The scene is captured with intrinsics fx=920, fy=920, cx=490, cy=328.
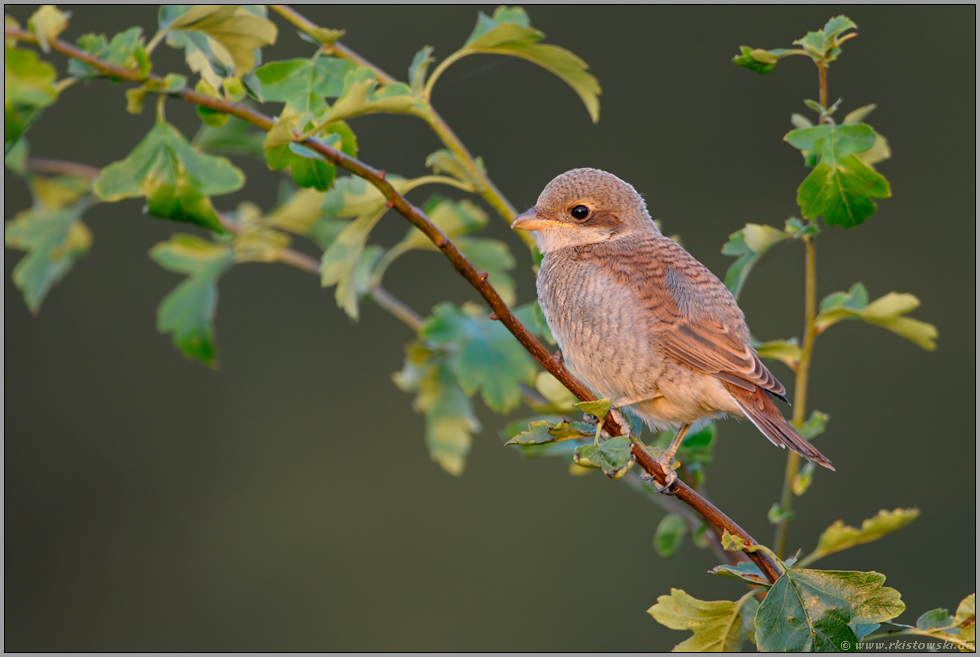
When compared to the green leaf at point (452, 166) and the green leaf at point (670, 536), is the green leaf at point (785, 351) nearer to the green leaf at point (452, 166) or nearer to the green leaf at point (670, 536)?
the green leaf at point (670, 536)

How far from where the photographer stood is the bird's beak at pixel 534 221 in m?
2.39

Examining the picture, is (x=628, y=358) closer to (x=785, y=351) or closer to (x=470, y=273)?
(x=785, y=351)

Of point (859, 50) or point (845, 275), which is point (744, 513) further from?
point (859, 50)

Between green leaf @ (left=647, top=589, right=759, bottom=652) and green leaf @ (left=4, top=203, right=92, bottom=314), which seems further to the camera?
green leaf @ (left=4, top=203, right=92, bottom=314)

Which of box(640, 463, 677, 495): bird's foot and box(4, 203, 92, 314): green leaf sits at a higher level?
box(4, 203, 92, 314): green leaf

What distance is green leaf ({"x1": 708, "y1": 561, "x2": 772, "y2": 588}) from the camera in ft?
5.24

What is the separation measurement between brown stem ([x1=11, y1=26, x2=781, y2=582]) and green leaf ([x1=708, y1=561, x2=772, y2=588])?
29mm

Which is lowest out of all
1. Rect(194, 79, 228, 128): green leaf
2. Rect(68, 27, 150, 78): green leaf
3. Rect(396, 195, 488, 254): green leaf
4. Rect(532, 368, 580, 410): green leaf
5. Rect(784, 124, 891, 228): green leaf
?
Rect(532, 368, 580, 410): green leaf

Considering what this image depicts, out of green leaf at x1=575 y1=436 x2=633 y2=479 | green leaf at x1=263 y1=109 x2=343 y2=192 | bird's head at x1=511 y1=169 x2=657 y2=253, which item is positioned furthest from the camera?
bird's head at x1=511 y1=169 x2=657 y2=253

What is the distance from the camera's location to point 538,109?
26.5 feet

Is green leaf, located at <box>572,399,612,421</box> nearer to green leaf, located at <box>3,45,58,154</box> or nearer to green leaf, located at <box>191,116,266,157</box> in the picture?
green leaf, located at <box>3,45,58,154</box>

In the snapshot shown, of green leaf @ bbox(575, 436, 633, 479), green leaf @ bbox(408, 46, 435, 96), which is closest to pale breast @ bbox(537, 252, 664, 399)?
green leaf @ bbox(408, 46, 435, 96)

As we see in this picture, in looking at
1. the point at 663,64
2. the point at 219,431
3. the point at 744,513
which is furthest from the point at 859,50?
the point at 219,431

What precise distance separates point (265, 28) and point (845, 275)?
675 cm
